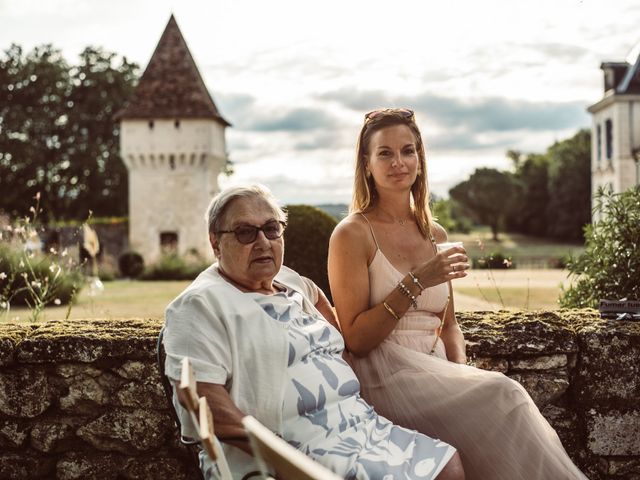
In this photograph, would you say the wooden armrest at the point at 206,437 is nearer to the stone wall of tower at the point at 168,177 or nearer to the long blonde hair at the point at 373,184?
the long blonde hair at the point at 373,184

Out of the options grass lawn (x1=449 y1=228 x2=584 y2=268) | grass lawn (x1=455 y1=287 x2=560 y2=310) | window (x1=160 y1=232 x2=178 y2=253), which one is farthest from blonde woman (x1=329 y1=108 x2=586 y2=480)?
grass lawn (x1=449 y1=228 x2=584 y2=268)

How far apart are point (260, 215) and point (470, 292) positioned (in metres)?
16.2

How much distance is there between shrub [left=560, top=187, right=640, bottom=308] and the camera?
4574mm

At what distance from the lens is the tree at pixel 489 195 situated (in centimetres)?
6844

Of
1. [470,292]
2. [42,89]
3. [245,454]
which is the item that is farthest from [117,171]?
[245,454]

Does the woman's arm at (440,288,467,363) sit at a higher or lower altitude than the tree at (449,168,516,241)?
lower

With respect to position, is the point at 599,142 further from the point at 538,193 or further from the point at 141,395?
the point at 141,395

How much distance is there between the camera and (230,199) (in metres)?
2.37

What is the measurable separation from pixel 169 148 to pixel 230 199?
3649 centimetres

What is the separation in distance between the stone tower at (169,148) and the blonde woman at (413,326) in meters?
34.1

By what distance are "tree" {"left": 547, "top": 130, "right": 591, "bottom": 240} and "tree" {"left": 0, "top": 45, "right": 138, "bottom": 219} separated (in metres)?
29.7

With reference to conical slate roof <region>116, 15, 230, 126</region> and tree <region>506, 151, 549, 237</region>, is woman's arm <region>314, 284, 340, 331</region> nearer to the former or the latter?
conical slate roof <region>116, 15, 230, 126</region>

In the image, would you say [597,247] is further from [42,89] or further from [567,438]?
[42,89]

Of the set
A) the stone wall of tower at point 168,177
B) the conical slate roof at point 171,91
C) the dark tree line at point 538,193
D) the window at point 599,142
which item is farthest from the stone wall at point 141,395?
the dark tree line at point 538,193
